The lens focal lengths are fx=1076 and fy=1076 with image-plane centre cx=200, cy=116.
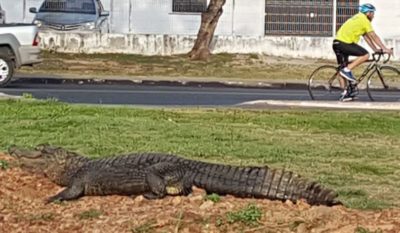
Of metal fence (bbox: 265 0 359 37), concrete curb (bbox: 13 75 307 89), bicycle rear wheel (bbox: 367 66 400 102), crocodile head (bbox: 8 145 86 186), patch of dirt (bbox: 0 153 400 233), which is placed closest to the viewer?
patch of dirt (bbox: 0 153 400 233)

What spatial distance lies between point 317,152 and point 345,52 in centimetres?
795

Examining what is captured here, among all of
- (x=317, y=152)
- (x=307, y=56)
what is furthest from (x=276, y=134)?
→ (x=307, y=56)

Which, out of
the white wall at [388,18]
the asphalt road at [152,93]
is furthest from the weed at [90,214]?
the white wall at [388,18]

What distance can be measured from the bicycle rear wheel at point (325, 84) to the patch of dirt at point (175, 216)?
37.7 ft

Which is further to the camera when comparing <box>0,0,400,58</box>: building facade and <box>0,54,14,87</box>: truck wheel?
<box>0,0,400,58</box>: building facade

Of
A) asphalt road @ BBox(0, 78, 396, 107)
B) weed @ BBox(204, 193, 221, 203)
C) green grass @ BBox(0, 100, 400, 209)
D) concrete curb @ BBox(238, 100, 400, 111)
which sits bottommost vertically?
asphalt road @ BBox(0, 78, 396, 107)

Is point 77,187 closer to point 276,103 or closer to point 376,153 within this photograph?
point 376,153

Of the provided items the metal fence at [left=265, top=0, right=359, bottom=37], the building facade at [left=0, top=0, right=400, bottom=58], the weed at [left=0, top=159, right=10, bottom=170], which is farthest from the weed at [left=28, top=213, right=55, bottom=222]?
the metal fence at [left=265, top=0, right=359, bottom=37]

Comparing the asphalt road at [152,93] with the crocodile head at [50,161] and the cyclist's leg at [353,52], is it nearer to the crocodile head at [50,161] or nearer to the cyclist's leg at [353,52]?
the cyclist's leg at [353,52]

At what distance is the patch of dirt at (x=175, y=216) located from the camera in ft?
22.9

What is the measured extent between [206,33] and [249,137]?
2149 cm

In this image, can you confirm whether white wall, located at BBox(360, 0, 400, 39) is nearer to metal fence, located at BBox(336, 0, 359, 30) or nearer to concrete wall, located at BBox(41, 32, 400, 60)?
metal fence, located at BBox(336, 0, 359, 30)

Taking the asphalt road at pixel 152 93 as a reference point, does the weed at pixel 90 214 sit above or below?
above

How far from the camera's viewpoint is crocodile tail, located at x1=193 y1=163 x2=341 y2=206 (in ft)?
25.6
